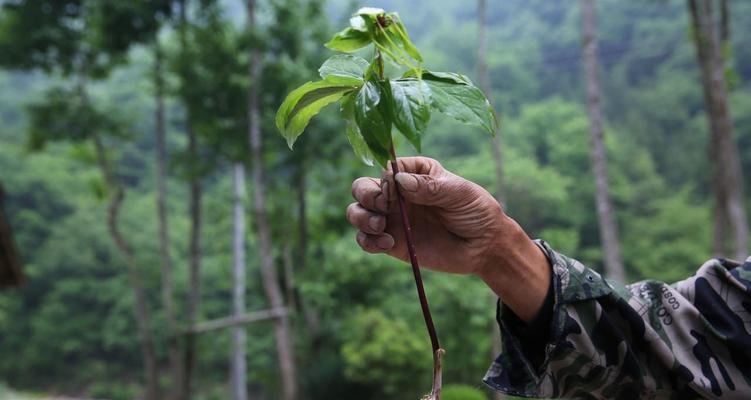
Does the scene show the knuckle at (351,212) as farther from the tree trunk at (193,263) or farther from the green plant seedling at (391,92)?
the tree trunk at (193,263)

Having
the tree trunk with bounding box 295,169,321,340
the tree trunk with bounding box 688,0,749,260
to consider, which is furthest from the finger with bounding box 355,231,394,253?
the tree trunk with bounding box 295,169,321,340

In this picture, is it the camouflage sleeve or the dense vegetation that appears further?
the dense vegetation

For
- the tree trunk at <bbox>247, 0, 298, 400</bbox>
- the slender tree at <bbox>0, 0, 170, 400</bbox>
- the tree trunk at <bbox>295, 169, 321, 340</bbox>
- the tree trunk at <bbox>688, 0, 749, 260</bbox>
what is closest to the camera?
the tree trunk at <bbox>688, 0, 749, 260</bbox>

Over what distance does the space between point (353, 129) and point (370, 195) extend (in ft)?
0.24

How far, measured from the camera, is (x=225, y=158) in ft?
21.7

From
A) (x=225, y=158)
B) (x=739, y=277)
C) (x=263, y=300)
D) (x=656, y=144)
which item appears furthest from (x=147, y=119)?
(x=739, y=277)

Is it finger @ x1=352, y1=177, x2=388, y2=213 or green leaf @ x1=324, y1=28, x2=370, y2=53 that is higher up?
green leaf @ x1=324, y1=28, x2=370, y2=53

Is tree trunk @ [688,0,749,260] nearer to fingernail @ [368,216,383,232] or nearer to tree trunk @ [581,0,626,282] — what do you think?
tree trunk @ [581,0,626,282]

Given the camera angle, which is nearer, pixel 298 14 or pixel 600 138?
pixel 600 138

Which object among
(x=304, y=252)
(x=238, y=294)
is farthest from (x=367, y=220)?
(x=238, y=294)

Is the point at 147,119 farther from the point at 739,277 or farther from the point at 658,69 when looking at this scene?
the point at 739,277

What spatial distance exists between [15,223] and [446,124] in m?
8.13

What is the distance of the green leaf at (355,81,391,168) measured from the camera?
1.97 ft

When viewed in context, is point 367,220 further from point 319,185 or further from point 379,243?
point 319,185
